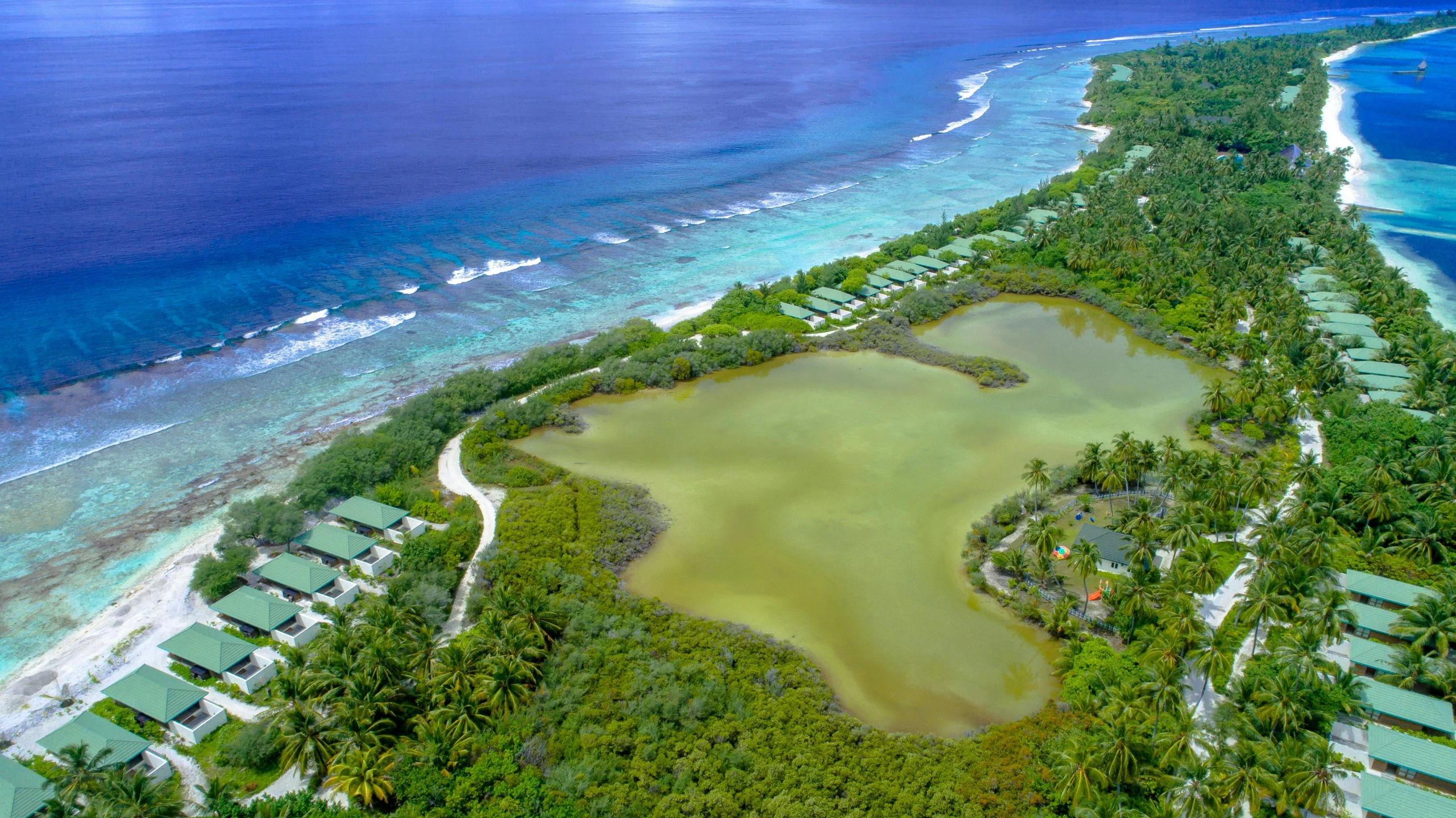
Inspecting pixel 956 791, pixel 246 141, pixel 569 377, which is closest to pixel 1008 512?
pixel 956 791

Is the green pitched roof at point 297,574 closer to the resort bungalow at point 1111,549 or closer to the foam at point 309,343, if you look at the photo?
the foam at point 309,343

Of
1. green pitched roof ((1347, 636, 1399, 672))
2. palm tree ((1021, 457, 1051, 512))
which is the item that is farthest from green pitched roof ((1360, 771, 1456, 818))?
palm tree ((1021, 457, 1051, 512))

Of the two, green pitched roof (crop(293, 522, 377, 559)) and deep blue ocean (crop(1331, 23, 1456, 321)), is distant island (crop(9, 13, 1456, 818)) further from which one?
deep blue ocean (crop(1331, 23, 1456, 321))

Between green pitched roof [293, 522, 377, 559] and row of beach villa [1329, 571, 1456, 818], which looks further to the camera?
green pitched roof [293, 522, 377, 559]

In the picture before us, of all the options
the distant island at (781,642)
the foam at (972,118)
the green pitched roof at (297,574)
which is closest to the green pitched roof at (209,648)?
the distant island at (781,642)

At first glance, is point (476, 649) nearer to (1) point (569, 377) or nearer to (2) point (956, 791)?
(2) point (956, 791)

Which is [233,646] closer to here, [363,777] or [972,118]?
[363,777]
